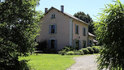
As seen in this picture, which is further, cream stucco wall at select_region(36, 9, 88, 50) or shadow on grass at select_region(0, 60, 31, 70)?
cream stucco wall at select_region(36, 9, 88, 50)

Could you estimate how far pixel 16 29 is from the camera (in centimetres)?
623

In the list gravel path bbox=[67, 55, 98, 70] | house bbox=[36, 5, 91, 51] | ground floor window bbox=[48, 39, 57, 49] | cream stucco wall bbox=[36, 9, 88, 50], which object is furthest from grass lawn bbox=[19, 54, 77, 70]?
ground floor window bbox=[48, 39, 57, 49]

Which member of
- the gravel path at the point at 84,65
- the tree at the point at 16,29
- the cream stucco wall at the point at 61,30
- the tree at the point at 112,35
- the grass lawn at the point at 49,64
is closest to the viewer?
the tree at the point at 112,35

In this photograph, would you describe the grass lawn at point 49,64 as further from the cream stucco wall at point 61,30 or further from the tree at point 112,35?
the cream stucco wall at point 61,30

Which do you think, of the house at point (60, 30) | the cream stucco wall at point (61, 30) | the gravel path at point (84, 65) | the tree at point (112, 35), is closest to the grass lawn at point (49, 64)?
the gravel path at point (84, 65)

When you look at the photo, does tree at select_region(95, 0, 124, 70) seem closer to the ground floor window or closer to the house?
the house

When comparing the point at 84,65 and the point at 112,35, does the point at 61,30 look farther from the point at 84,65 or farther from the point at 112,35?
the point at 112,35

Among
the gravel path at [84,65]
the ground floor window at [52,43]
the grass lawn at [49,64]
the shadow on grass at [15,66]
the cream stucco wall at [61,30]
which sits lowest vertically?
the gravel path at [84,65]

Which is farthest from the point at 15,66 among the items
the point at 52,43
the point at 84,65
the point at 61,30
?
the point at 52,43

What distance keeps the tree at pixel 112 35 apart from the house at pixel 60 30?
18404 mm

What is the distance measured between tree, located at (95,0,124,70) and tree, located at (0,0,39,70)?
11.8ft

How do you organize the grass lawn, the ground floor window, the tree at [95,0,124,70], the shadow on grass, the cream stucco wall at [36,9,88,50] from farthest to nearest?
the ground floor window → the cream stucco wall at [36,9,88,50] → the grass lawn → the shadow on grass → the tree at [95,0,124,70]

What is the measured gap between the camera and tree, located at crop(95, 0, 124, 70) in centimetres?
364

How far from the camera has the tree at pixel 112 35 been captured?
364 centimetres
